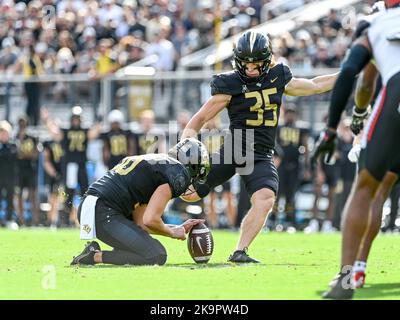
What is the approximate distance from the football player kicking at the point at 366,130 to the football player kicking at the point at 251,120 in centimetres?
294

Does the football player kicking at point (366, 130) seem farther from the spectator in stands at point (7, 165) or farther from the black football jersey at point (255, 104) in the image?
the spectator in stands at point (7, 165)

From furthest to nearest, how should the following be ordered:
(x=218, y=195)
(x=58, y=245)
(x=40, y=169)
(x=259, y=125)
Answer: (x=40, y=169)
(x=218, y=195)
(x=58, y=245)
(x=259, y=125)

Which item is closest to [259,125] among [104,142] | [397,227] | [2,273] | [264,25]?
[2,273]

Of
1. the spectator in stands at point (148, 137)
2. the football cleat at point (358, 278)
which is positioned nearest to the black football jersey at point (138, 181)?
the football cleat at point (358, 278)

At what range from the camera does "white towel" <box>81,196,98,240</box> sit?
9.02 meters

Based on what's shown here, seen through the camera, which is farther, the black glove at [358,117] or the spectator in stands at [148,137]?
the spectator in stands at [148,137]

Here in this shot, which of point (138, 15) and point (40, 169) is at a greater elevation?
point (138, 15)

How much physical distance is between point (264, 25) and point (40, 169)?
5.75 metres

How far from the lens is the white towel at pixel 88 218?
9016 millimetres

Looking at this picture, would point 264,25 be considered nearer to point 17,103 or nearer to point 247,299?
point 17,103

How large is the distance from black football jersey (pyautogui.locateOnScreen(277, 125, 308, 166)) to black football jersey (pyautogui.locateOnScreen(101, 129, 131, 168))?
2732mm

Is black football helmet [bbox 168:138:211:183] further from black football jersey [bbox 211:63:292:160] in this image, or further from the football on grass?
black football jersey [bbox 211:63:292:160]

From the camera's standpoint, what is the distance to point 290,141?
59.5 ft

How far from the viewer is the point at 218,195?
61.4ft
